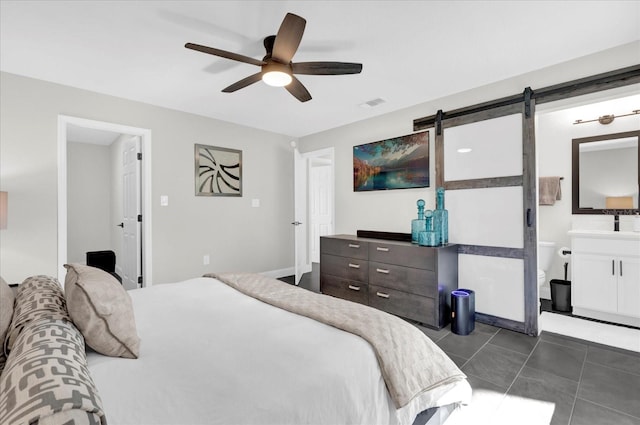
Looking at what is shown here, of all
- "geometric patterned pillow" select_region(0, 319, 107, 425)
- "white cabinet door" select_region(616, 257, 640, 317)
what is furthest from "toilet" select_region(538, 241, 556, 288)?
"geometric patterned pillow" select_region(0, 319, 107, 425)

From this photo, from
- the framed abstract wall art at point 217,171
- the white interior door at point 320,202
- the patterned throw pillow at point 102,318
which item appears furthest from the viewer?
the white interior door at point 320,202

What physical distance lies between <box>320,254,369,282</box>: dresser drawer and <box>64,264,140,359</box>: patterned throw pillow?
259 centimetres

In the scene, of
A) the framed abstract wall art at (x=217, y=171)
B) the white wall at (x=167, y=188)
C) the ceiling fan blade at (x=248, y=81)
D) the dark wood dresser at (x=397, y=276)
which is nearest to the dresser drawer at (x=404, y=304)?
the dark wood dresser at (x=397, y=276)

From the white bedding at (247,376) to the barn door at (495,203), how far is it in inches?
68.2

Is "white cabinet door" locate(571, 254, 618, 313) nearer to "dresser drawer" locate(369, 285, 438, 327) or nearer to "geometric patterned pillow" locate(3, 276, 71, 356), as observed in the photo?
"dresser drawer" locate(369, 285, 438, 327)

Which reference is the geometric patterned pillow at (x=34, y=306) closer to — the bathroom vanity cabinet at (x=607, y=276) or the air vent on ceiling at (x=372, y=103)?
the air vent on ceiling at (x=372, y=103)

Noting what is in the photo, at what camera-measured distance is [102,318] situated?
3.70ft

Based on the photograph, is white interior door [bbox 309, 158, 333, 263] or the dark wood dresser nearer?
the dark wood dresser

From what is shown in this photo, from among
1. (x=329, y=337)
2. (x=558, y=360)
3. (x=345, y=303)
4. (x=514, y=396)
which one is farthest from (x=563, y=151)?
(x=329, y=337)

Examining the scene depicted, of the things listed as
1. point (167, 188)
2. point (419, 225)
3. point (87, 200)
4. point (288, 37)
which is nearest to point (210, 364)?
point (288, 37)

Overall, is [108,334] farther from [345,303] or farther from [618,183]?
[618,183]

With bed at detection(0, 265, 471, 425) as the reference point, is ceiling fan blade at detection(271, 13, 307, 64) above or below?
above

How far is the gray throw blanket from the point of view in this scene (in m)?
1.24

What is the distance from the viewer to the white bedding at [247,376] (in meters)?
0.88
